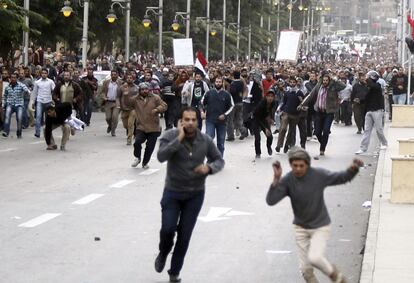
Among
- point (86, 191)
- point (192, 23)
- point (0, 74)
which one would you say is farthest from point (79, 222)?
point (192, 23)

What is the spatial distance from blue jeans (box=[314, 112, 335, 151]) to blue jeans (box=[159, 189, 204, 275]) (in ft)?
44.3

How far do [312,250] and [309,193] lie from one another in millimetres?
474

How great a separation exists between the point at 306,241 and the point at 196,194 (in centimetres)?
143

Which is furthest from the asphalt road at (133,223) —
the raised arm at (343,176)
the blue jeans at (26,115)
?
the blue jeans at (26,115)

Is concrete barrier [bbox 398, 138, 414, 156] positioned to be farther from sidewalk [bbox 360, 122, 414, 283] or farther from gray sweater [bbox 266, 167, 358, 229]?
gray sweater [bbox 266, 167, 358, 229]

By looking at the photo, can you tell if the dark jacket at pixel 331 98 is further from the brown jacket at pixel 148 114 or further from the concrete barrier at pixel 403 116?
the concrete barrier at pixel 403 116

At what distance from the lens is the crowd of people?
401 inches

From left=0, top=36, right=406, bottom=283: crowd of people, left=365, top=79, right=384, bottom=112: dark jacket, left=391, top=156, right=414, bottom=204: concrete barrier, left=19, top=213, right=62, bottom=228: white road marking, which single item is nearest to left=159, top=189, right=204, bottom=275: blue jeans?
left=0, top=36, right=406, bottom=283: crowd of people

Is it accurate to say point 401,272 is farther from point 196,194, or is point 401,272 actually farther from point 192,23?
point 192,23

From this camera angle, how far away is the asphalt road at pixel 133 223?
11.9 m

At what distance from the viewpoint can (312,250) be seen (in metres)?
9.93

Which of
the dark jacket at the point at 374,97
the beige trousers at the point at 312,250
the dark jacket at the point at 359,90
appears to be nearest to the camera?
the beige trousers at the point at 312,250

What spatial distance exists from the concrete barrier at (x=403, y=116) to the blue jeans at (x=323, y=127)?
6584mm

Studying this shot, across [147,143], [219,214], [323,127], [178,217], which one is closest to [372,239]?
[178,217]
